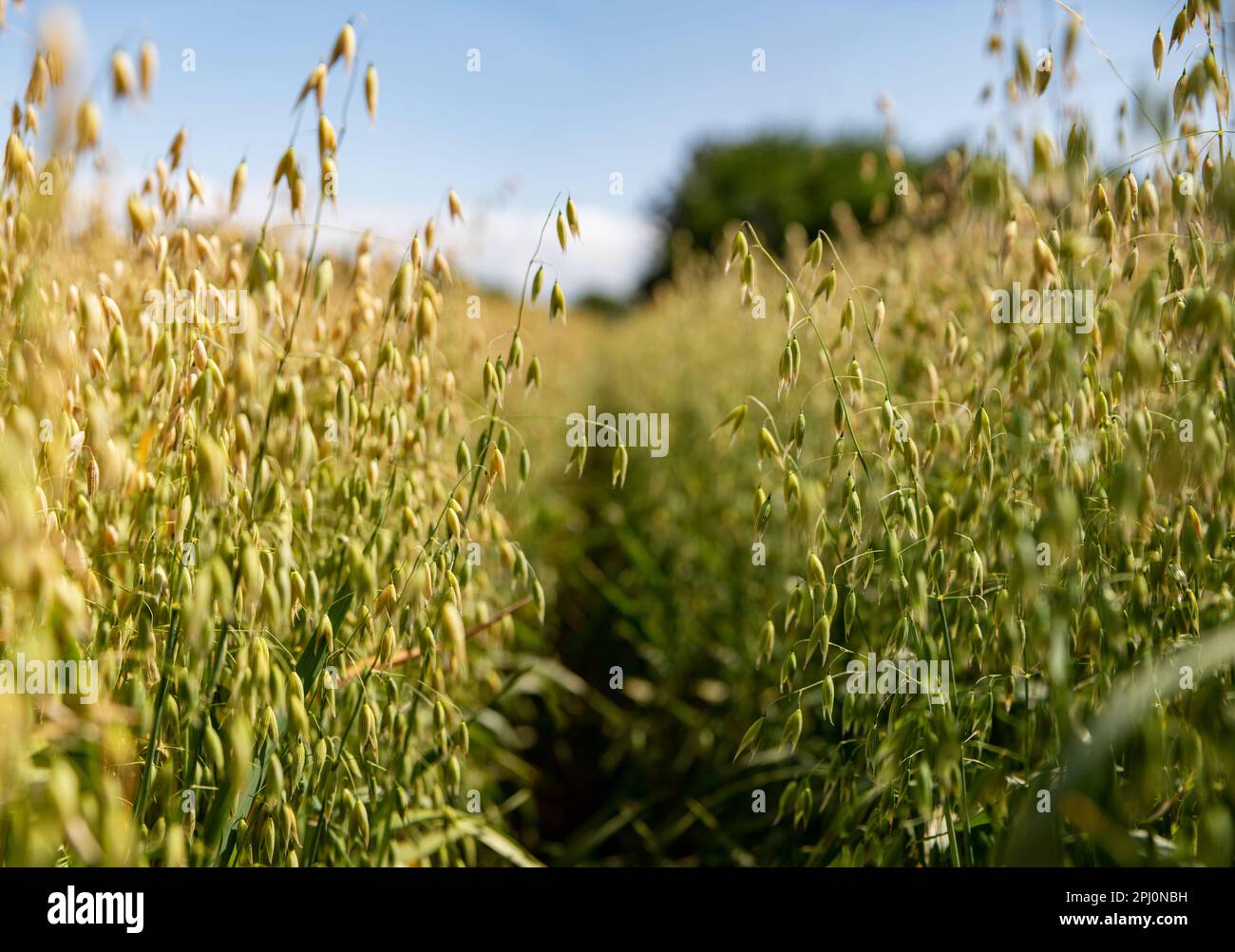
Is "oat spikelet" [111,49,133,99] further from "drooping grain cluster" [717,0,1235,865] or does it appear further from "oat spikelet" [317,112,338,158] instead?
"drooping grain cluster" [717,0,1235,865]

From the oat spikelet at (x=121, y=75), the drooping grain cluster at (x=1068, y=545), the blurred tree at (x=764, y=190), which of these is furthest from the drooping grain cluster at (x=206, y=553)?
the blurred tree at (x=764, y=190)

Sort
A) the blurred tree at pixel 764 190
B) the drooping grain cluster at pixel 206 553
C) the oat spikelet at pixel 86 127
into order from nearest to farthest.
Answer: the drooping grain cluster at pixel 206 553 → the oat spikelet at pixel 86 127 → the blurred tree at pixel 764 190

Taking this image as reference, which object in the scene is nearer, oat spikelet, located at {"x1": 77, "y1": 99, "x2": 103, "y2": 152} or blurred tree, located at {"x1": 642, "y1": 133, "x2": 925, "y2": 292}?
oat spikelet, located at {"x1": 77, "y1": 99, "x2": 103, "y2": 152}

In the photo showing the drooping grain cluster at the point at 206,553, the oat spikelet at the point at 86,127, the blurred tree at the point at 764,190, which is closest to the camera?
the drooping grain cluster at the point at 206,553

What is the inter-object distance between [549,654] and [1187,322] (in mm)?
3298

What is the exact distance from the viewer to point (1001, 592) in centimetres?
127

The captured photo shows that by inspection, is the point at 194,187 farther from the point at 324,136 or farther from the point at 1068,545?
the point at 1068,545

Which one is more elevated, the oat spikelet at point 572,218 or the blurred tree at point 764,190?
the blurred tree at point 764,190

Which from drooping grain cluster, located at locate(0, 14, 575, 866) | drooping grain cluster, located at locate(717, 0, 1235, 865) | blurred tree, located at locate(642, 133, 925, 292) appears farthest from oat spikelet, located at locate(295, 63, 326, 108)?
blurred tree, located at locate(642, 133, 925, 292)

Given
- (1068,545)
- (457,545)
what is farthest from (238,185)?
(1068,545)

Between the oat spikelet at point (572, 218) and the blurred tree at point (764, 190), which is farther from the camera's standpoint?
the blurred tree at point (764, 190)

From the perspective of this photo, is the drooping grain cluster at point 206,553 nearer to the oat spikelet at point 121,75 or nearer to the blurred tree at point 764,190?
the oat spikelet at point 121,75

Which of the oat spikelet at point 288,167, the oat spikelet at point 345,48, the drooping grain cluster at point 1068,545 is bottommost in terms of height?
the drooping grain cluster at point 1068,545
